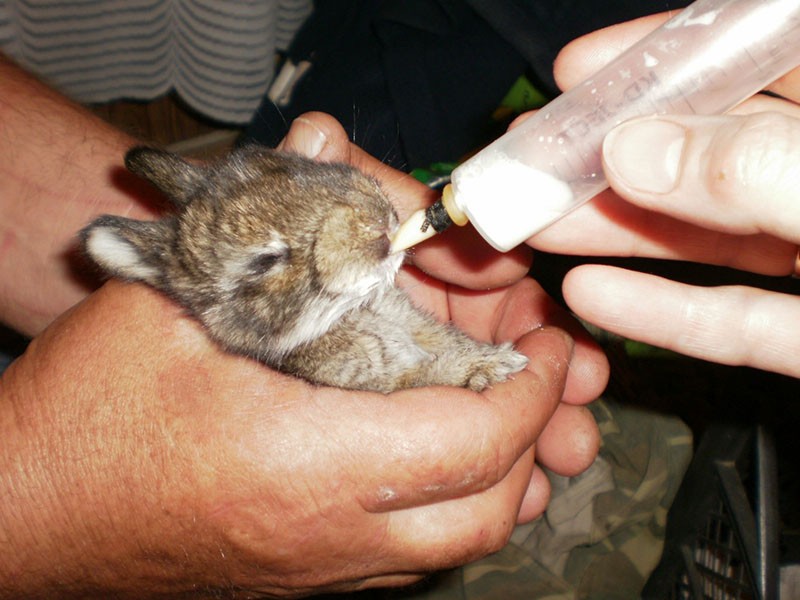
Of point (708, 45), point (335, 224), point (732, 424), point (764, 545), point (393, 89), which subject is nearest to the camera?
point (708, 45)

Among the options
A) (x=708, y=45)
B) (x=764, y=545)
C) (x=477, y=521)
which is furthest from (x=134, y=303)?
(x=764, y=545)

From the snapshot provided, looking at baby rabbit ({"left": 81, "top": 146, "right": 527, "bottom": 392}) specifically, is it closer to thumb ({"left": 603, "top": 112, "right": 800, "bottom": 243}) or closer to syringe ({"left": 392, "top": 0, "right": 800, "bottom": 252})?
syringe ({"left": 392, "top": 0, "right": 800, "bottom": 252})

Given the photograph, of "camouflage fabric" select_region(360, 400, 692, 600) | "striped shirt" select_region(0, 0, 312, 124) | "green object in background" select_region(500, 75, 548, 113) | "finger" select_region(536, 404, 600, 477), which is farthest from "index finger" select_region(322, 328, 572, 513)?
"striped shirt" select_region(0, 0, 312, 124)

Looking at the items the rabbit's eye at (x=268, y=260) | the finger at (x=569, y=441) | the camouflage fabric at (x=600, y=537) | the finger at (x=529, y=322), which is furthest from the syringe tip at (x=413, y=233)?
the camouflage fabric at (x=600, y=537)

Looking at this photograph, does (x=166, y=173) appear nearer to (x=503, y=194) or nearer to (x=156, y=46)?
(x=503, y=194)

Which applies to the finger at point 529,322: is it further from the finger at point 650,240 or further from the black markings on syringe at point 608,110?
the black markings on syringe at point 608,110

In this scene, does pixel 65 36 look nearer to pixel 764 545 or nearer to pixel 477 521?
pixel 477 521

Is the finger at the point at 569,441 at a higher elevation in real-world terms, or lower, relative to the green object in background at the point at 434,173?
lower
